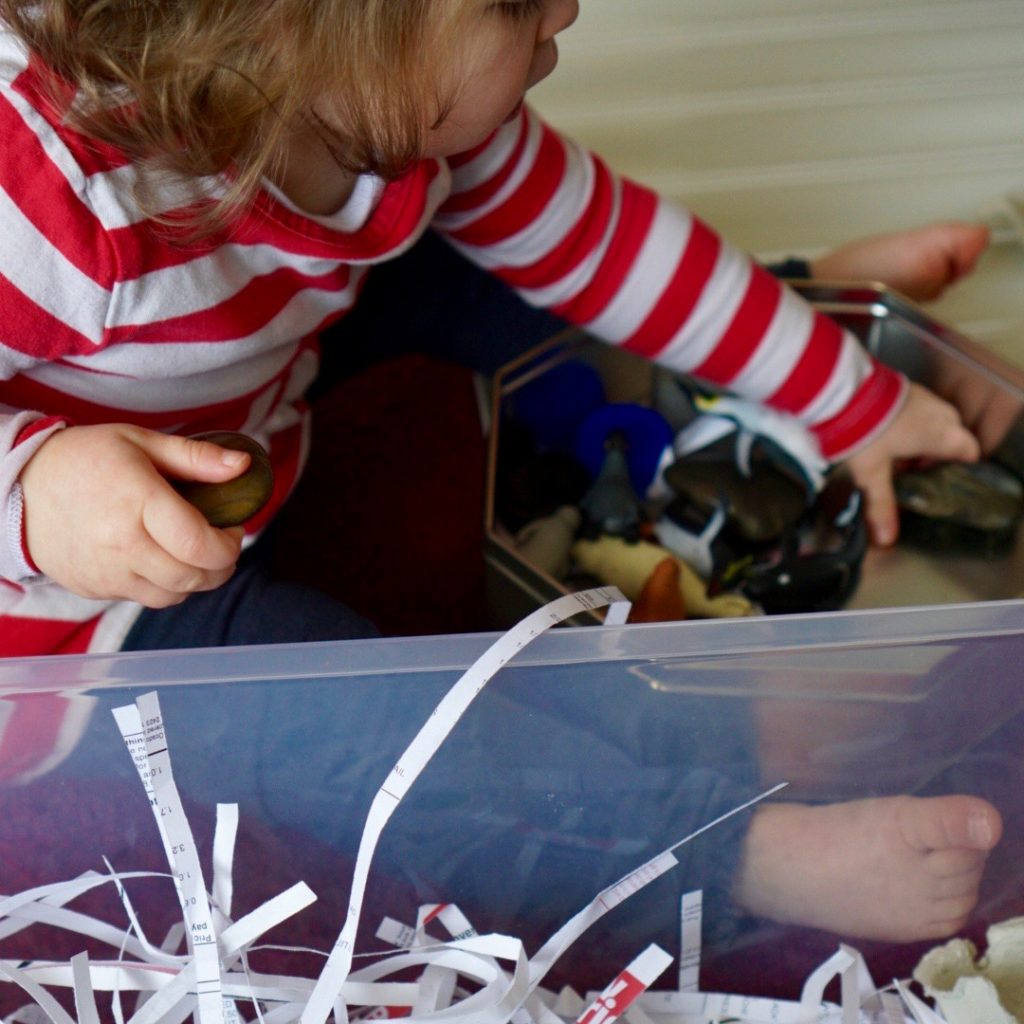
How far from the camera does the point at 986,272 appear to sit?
1.02 m

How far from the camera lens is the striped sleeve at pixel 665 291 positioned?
2.63ft

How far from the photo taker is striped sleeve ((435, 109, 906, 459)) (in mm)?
801

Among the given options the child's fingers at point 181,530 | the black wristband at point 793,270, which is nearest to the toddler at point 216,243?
the child's fingers at point 181,530

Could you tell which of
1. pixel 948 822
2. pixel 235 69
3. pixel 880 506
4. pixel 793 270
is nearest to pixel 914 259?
pixel 793 270

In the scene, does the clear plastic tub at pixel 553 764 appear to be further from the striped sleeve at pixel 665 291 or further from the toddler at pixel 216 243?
the striped sleeve at pixel 665 291

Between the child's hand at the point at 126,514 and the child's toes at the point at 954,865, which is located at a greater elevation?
the child's hand at the point at 126,514

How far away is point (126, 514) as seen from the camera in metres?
0.48

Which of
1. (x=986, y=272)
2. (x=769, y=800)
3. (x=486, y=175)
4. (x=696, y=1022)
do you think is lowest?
(x=696, y=1022)

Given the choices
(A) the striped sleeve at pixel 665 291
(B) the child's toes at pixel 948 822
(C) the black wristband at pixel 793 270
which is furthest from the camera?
(C) the black wristband at pixel 793 270

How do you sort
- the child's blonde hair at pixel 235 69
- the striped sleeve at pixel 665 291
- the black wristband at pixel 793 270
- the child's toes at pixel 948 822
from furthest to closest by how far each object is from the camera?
the black wristband at pixel 793 270, the striped sleeve at pixel 665 291, the child's toes at pixel 948 822, the child's blonde hair at pixel 235 69

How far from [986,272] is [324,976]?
76 centimetres

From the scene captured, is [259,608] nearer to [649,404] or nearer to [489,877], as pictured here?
[489,877]

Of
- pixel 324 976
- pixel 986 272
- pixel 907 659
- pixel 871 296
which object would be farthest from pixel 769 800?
pixel 986 272

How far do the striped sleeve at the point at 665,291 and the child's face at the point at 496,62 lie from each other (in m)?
0.22
